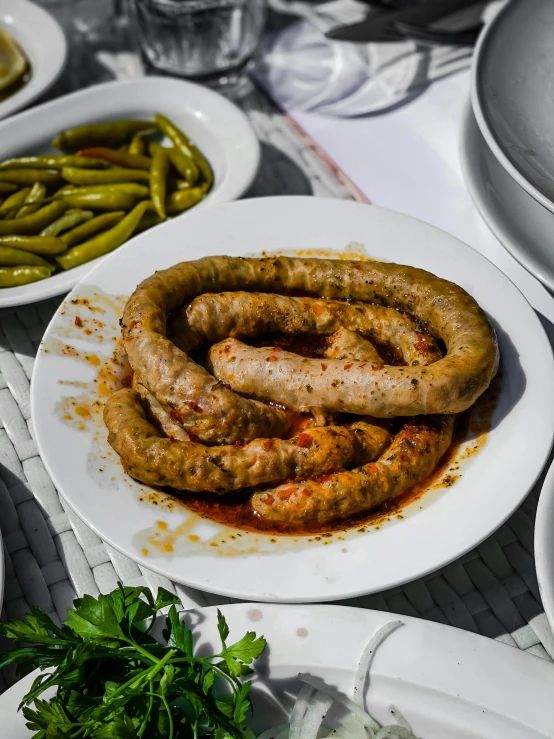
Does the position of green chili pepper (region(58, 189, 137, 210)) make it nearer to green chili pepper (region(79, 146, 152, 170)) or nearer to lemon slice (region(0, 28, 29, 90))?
green chili pepper (region(79, 146, 152, 170))

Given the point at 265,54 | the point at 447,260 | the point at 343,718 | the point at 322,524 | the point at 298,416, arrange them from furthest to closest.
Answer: the point at 265,54 < the point at 447,260 < the point at 298,416 < the point at 322,524 < the point at 343,718

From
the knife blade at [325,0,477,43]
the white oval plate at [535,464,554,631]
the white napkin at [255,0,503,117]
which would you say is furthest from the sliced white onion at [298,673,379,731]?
the knife blade at [325,0,477,43]

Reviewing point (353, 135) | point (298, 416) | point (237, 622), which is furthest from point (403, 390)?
point (353, 135)

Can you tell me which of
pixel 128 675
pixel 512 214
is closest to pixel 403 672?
pixel 128 675

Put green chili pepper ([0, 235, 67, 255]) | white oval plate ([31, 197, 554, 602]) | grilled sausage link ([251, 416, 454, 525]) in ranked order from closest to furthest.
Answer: white oval plate ([31, 197, 554, 602]) → grilled sausage link ([251, 416, 454, 525]) → green chili pepper ([0, 235, 67, 255])

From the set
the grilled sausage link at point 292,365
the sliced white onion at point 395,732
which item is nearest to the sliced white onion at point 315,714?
the sliced white onion at point 395,732

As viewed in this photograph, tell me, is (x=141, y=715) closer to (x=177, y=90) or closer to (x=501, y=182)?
(x=501, y=182)
